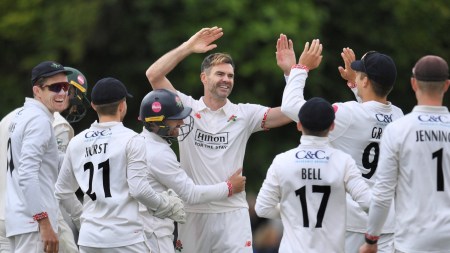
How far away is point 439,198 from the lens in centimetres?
971

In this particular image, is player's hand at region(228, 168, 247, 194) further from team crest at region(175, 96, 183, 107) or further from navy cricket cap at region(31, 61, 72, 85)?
navy cricket cap at region(31, 61, 72, 85)

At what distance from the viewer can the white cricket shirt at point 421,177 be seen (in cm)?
969

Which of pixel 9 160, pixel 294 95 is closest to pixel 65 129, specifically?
pixel 9 160

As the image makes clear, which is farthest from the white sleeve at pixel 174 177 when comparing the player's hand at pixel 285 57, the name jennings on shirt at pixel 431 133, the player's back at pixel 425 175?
the name jennings on shirt at pixel 431 133

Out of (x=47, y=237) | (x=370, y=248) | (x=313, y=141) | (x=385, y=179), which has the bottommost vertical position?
(x=47, y=237)

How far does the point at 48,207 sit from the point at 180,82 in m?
13.1

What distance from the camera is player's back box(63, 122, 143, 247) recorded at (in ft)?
35.0

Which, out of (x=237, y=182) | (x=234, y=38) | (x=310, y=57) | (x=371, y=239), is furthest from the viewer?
(x=234, y=38)

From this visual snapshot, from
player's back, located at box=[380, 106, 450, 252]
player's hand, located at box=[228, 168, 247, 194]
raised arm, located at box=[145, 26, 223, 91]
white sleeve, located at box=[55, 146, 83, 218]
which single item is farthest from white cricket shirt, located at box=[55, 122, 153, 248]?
player's back, located at box=[380, 106, 450, 252]

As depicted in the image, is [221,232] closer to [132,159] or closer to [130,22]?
[132,159]

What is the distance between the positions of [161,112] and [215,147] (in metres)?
0.99

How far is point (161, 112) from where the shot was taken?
11.3 metres

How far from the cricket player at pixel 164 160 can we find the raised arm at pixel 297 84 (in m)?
1.00

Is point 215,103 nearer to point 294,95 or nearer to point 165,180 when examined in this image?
point 165,180
